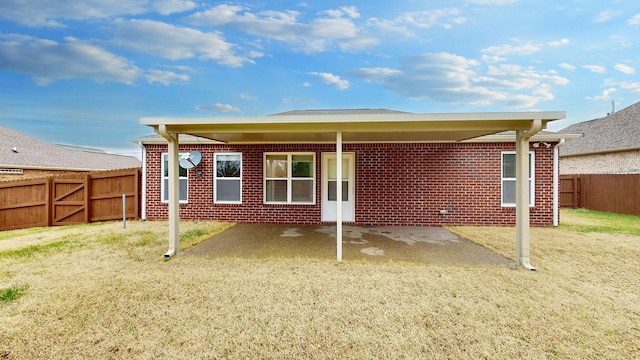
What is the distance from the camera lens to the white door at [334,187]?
9219 mm

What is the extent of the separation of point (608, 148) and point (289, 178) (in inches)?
667

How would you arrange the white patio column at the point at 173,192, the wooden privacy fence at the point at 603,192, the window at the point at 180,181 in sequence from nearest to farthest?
the white patio column at the point at 173,192
the window at the point at 180,181
the wooden privacy fence at the point at 603,192

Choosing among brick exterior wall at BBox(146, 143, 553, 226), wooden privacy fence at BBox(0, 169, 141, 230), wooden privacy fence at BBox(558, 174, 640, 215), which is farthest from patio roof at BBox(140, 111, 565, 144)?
wooden privacy fence at BBox(558, 174, 640, 215)

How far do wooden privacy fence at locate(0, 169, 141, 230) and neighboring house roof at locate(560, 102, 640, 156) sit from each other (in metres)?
21.7

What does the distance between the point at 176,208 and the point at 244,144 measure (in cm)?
403

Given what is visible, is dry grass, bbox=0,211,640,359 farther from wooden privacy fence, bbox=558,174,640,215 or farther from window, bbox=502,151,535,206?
wooden privacy fence, bbox=558,174,640,215

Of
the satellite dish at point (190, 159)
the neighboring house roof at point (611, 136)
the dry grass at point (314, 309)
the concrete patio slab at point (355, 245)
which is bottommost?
the dry grass at point (314, 309)

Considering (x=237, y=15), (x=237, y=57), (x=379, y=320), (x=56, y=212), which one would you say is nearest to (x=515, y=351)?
(x=379, y=320)

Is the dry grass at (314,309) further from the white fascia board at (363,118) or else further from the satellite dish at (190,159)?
the satellite dish at (190,159)

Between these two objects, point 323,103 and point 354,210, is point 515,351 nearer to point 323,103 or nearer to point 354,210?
point 354,210

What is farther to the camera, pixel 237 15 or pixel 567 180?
pixel 567 180

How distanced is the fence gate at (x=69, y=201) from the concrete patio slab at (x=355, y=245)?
5935 millimetres

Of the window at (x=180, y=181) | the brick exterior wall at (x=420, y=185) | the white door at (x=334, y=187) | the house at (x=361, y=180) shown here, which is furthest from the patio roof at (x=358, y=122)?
the window at (x=180, y=181)

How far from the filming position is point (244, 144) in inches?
369
